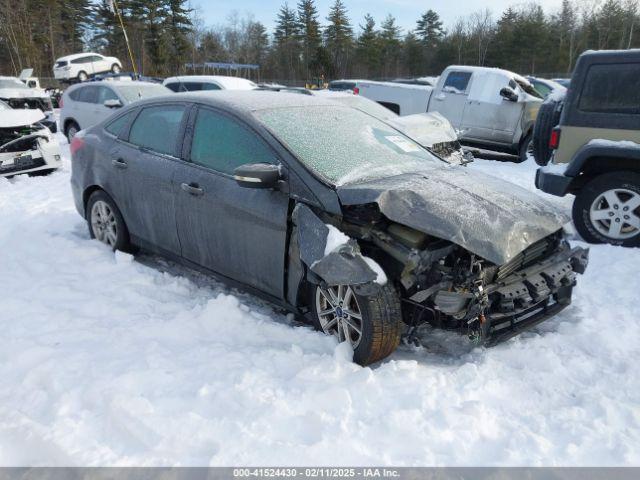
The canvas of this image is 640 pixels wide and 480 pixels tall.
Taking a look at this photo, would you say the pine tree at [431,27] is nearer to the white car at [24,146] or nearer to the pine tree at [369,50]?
the pine tree at [369,50]

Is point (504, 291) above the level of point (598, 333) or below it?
above

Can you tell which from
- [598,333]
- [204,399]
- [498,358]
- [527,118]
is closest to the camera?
[204,399]

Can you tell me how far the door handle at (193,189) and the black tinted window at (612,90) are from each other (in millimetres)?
4387

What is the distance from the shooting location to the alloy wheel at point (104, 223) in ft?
16.2

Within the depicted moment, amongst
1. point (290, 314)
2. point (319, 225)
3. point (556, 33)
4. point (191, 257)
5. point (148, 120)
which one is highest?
point (556, 33)

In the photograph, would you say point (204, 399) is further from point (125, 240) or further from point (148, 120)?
point (148, 120)

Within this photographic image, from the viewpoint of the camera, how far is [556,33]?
51219mm

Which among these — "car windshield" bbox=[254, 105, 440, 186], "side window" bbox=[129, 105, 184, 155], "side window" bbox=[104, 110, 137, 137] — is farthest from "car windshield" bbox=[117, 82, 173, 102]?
"car windshield" bbox=[254, 105, 440, 186]

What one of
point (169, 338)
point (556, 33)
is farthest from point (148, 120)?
point (556, 33)

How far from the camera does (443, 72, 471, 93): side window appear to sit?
11.7m

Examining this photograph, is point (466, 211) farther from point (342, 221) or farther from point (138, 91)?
point (138, 91)

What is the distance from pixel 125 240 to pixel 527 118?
924cm

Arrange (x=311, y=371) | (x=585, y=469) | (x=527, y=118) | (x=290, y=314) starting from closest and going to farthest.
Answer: (x=585, y=469) < (x=311, y=371) < (x=290, y=314) < (x=527, y=118)

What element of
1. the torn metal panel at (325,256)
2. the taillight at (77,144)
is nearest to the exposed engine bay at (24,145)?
the taillight at (77,144)
